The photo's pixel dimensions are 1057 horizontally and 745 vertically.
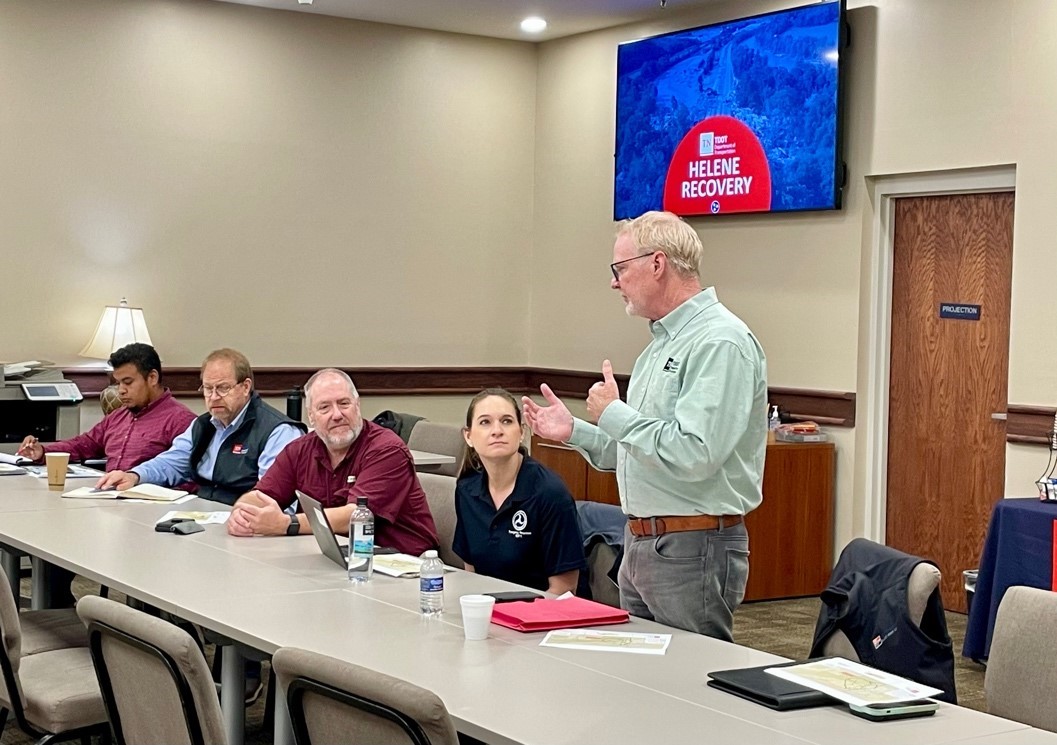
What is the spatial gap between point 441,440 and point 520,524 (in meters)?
2.85

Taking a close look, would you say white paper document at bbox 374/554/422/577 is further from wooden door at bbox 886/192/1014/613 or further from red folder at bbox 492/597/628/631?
wooden door at bbox 886/192/1014/613

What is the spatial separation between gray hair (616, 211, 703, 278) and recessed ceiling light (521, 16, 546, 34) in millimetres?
5686

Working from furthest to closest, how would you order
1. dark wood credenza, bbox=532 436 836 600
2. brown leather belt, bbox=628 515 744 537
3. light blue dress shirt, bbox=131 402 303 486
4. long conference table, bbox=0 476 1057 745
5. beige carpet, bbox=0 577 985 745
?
dark wood credenza, bbox=532 436 836 600, light blue dress shirt, bbox=131 402 303 486, beige carpet, bbox=0 577 985 745, brown leather belt, bbox=628 515 744 537, long conference table, bbox=0 476 1057 745

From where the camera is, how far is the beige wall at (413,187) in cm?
695

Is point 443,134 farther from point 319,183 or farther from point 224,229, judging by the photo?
point 224,229

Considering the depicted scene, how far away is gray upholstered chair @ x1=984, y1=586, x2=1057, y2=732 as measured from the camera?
2.87 m

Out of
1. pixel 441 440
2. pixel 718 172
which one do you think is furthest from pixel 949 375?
pixel 441 440

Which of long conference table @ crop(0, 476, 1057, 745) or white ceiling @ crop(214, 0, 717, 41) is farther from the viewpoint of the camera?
white ceiling @ crop(214, 0, 717, 41)

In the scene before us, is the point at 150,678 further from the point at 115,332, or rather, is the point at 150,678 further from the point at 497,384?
the point at 497,384

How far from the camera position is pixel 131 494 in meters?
5.14

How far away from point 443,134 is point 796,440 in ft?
11.4

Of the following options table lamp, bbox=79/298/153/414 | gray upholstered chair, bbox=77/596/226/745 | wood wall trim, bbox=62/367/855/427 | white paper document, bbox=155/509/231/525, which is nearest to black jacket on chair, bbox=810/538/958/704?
gray upholstered chair, bbox=77/596/226/745

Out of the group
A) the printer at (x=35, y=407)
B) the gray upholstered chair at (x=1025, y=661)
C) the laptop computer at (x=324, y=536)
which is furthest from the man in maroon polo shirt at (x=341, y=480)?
the printer at (x=35, y=407)

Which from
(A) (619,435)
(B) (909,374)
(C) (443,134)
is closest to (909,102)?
(B) (909,374)
